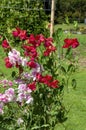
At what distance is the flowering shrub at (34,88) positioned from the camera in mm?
3633

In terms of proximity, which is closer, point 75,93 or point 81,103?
point 81,103

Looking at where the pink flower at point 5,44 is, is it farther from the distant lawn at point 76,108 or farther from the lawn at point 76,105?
the distant lawn at point 76,108

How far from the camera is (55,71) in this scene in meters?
3.85

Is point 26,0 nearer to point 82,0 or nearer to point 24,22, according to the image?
point 24,22

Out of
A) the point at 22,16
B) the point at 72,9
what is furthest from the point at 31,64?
the point at 72,9

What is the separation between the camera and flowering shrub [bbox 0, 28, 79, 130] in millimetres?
3633

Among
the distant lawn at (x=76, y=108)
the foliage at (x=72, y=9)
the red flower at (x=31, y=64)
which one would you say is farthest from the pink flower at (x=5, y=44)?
the foliage at (x=72, y=9)

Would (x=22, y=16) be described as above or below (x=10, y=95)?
below

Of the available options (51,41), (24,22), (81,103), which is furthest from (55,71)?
(24,22)

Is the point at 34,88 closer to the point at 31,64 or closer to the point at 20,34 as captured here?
the point at 31,64

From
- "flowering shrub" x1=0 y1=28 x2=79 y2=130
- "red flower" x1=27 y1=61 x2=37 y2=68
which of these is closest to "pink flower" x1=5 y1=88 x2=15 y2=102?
"flowering shrub" x1=0 y1=28 x2=79 y2=130

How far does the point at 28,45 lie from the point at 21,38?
98 millimetres

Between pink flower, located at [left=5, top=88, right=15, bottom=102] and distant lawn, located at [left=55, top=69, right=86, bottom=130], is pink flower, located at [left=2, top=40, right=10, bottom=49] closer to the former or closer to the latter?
pink flower, located at [left=5, top=88, right=15, bottom=102]

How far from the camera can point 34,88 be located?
3.61 m
